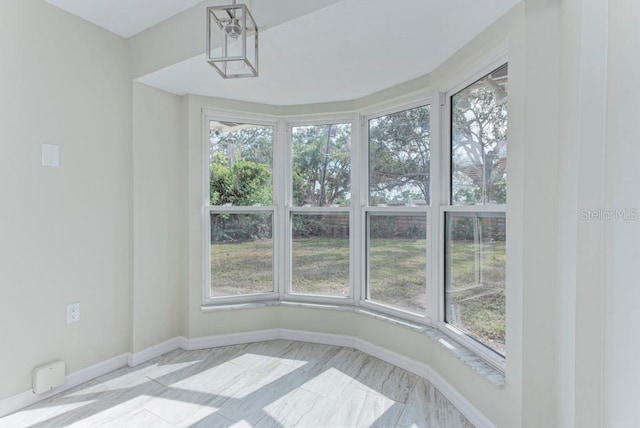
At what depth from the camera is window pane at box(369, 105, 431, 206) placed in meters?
2.42

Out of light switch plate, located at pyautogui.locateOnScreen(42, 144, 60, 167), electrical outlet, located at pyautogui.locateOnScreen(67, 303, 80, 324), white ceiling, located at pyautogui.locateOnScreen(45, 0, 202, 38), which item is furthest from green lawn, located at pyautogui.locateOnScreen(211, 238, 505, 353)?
white ceiling, located at pyautogui.locateOnScreen(45, 0, 202, 38)

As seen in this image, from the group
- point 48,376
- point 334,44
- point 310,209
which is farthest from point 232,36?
point 48,376

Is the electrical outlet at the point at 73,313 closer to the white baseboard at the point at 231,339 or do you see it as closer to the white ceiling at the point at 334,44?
the white baseboard at the point at 231,339

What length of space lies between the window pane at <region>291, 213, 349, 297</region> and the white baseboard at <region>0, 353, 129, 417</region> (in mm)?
1500

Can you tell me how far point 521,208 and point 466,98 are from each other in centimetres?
90

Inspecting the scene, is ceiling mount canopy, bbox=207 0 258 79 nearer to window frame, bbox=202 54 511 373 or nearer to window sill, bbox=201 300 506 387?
window frame, bbox=202 54 511 373

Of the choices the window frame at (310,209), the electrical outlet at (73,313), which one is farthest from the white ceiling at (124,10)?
the electrical outlet at (73,313)

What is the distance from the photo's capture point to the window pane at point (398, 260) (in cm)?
244

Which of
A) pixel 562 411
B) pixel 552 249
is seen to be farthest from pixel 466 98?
pixel 562 411

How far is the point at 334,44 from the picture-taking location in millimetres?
1875

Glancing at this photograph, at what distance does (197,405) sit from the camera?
6.46 ft

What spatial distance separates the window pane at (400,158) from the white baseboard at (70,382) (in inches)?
91.7

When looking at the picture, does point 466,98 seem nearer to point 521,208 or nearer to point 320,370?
point 521,208

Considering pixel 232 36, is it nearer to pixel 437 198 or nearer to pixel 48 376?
pixel 437 198
